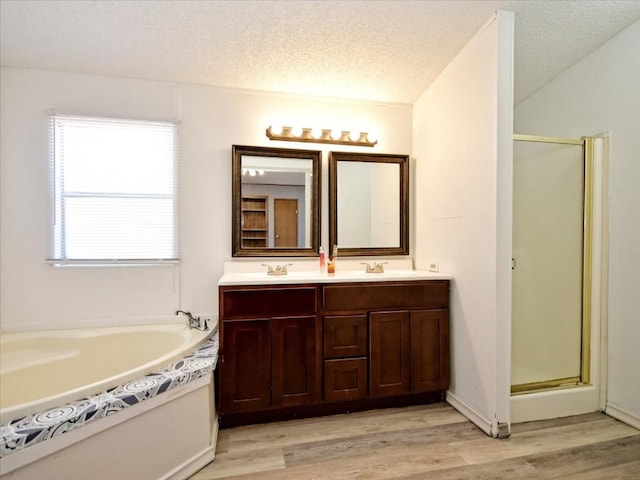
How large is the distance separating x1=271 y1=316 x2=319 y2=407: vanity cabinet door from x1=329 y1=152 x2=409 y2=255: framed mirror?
2.70 feet

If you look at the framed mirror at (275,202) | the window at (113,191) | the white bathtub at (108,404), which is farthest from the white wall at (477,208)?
the window at (113,191)

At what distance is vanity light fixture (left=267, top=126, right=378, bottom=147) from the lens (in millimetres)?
2436

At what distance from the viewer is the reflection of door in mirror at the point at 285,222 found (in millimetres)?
2459

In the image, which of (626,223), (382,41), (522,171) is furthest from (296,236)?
(626,223)

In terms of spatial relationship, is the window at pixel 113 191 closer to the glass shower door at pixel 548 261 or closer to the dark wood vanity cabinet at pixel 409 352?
the dark wood vanity cabinet at pixel 409 352

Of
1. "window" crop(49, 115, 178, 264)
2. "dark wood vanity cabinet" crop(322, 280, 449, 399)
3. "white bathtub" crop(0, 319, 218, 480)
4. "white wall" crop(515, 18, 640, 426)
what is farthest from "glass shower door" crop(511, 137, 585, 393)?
"window" crop(49, 115, 178, 264)

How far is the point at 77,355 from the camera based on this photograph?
6.50 ft

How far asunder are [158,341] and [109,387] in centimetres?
78

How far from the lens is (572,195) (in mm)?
2115

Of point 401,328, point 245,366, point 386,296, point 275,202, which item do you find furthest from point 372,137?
point 245,366

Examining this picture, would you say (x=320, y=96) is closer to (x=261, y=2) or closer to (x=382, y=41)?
(x=382, y=41)

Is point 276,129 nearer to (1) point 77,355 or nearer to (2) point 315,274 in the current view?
(2) point 315,274

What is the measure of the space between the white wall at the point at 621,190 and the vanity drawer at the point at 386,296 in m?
1.03

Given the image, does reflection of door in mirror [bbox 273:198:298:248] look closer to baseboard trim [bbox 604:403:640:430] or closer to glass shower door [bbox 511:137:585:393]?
glass shower door [bbox 511:137:585:393]
